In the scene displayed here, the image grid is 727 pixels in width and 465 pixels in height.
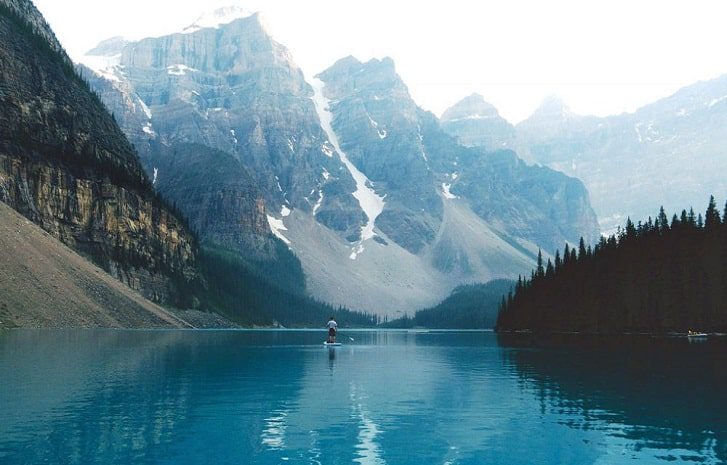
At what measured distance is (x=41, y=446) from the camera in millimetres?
30156

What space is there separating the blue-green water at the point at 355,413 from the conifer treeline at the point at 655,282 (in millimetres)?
63936

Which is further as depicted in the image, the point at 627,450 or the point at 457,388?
the point at 457,388

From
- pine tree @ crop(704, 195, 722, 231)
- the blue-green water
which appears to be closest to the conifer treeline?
pine tree @ crop(704, 195, 722, 231)

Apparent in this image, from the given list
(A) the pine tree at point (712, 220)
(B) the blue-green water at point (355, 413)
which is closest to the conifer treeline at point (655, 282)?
(A) the pine tree at point (712, 220)

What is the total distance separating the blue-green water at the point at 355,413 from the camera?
99.3 ft

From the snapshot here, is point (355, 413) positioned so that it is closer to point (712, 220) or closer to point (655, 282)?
point (655, 282)

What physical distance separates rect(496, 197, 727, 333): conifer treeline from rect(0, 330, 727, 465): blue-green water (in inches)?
2517

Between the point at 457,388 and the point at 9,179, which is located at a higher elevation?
the point at 9,179

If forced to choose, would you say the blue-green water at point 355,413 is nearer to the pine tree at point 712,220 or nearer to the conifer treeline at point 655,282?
the conifer treeline at point 655,282

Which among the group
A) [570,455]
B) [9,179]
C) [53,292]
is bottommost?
[570,455]

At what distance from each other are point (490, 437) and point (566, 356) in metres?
61.0

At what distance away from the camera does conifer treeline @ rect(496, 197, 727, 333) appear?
13275cm

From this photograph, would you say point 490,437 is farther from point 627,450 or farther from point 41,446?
point 41,446

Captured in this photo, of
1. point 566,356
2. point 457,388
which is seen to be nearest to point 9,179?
point 566,356
